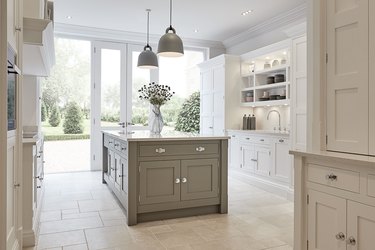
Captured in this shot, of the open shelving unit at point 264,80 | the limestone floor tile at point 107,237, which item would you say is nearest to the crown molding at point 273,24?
the open shelving unit at point 264,80

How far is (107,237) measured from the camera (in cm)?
293

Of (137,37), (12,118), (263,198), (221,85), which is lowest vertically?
(263,198)

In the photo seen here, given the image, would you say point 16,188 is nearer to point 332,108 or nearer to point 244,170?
point 332,108

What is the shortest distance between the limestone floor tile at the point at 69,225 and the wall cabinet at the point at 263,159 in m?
2.70

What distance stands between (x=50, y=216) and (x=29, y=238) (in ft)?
2.77

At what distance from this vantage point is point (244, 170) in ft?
18.3

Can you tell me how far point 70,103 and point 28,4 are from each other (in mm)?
4235

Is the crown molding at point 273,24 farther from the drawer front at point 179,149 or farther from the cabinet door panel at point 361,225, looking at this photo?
A: the cabinet door panel at point 361,225

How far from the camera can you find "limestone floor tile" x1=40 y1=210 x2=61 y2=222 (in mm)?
3418

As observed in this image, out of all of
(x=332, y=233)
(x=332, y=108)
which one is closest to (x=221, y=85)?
(x=332, y=108)

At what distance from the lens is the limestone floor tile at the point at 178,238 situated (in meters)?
2.80

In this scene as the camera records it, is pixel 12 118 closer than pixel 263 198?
Yes

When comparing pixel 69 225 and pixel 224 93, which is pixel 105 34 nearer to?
pixel 224 93

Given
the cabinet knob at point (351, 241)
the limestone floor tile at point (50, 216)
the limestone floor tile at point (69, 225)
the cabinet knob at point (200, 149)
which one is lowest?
the limestone floor tile at point (69, 225)
